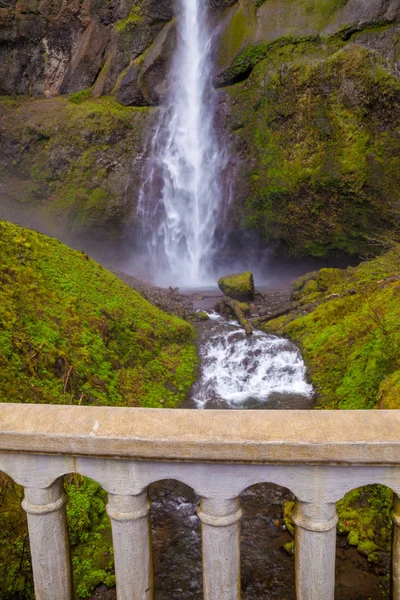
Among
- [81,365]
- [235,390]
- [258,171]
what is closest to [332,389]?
[235,390]

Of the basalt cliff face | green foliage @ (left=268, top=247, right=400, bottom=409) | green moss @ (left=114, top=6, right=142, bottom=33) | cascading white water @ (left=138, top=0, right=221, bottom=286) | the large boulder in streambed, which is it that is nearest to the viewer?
green foliage @ (left=268, top=247, right=400, bottom=409)

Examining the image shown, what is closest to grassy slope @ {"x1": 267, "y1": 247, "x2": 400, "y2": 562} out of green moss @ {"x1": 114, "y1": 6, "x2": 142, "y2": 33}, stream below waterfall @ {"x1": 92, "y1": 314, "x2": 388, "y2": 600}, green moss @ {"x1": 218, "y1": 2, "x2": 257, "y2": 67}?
stream below waterfall @ {"x1": 92, "y1": 314, "x2": 388, "y2": 600}

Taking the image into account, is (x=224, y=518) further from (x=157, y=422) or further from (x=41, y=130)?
(x=41, y=130)

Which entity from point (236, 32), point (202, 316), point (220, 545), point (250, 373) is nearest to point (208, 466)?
point (220, 545)

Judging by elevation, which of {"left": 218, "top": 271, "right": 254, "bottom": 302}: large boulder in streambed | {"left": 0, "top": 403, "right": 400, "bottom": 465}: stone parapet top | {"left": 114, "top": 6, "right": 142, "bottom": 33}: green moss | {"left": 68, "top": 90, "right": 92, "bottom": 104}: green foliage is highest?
{"left": 114, "top": 6, "right": 142, "bottom": 33}: green moss

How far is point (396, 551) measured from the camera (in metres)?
2.35

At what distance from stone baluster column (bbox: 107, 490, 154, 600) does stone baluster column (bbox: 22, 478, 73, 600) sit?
1.10ft

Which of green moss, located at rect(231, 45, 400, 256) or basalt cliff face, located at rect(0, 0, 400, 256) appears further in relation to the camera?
basalt cliff face, located at rect(0, 0, 400, 256)

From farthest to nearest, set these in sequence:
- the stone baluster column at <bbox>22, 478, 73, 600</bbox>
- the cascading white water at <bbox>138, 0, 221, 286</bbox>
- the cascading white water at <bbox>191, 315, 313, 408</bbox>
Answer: the cascading white water at <bbox>138, 0, 221, 286</bbox> < the cascading white water at <bbox>191, 315, 313, 408</bbox> < the stone baluster column at <bbox>22, 478, 73, 600</bbox>

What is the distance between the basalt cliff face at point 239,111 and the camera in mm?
18250

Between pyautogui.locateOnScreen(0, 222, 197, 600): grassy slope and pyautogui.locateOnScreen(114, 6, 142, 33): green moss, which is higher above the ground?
pyautogui.locateOnScreen(114, 6, 142, 33): green moss

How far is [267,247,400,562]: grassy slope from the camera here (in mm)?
5309

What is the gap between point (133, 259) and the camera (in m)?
24.8

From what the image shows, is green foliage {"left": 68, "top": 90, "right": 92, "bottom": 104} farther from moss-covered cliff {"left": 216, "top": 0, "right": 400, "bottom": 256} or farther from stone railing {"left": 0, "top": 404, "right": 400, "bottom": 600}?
stone railing {"left": 0, "top": 404, "right": 400, "bottom": 600}
